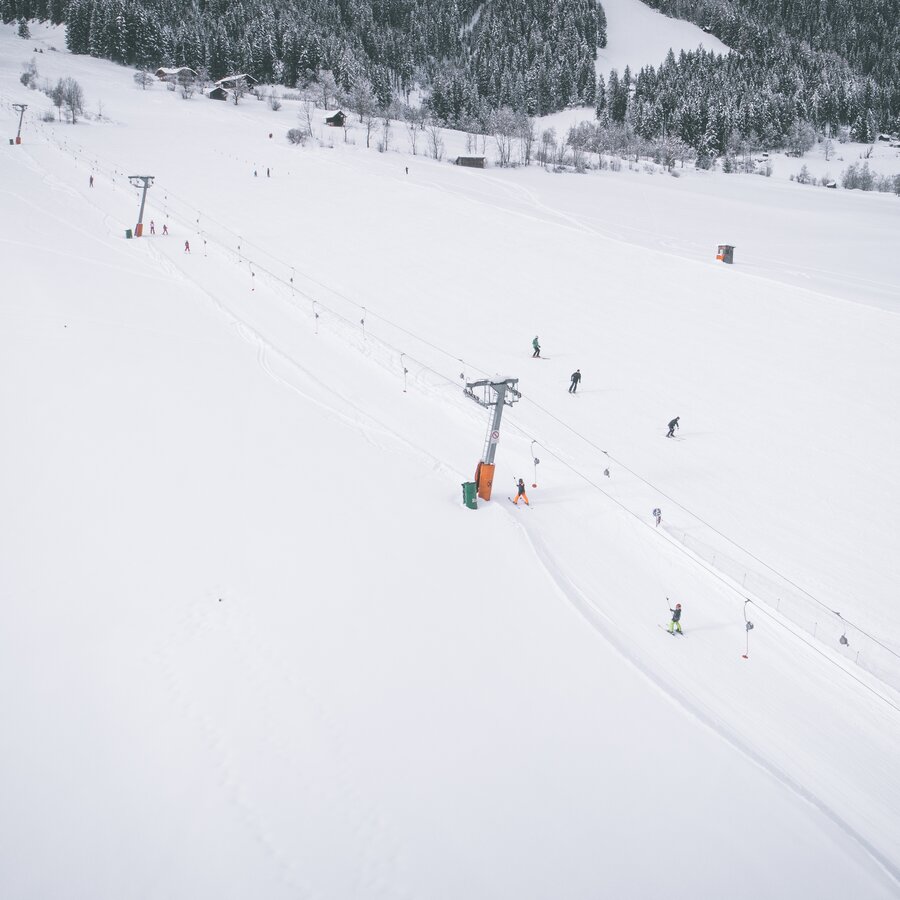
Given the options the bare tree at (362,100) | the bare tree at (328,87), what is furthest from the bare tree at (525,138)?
the bare tree at (328,87)

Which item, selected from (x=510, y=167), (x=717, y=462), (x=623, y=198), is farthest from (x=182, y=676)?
(x=510, y=167)

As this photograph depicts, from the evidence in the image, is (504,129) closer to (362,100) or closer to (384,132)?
(384,132)

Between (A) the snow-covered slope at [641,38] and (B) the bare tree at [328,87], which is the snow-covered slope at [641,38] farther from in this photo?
(B) the bare tree at [328,87]

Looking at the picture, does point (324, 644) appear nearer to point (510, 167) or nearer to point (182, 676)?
point (182, 676)

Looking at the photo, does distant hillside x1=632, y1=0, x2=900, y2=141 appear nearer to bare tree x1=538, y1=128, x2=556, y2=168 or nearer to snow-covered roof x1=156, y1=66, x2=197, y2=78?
bare tree x1=538, y1=128, x2=556, y2=168

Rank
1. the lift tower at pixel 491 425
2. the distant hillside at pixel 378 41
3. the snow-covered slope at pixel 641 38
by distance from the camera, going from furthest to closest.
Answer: the snow-covered slope at pixel 641 38
the distant hillside at pixel 378 41
the lift tower at pixel 491 425
